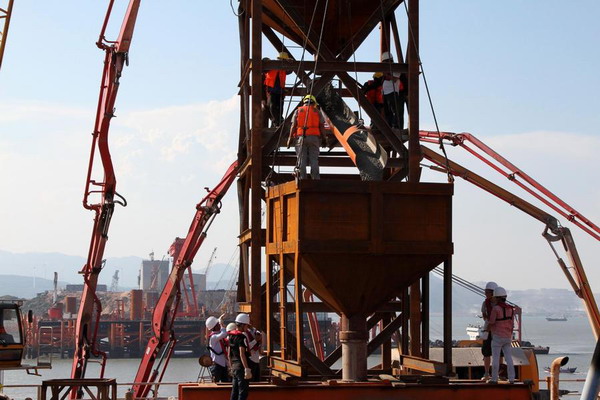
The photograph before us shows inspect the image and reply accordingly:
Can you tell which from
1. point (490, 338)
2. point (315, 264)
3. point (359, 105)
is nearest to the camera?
point (315, 264)

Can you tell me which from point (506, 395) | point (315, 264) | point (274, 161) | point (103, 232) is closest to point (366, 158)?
point (274, 161)

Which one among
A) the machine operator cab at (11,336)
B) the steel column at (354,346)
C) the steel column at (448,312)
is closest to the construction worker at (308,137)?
the steel column at (354,346)

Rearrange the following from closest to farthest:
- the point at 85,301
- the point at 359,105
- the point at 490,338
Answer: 1. the point at 490,338
2. the point at 359,105
3. the point at 85,301

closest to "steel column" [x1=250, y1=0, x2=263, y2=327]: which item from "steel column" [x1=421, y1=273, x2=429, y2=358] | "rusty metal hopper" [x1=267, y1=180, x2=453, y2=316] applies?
"rusty metal hopper" [x1=267, y1=180, x2=453, y2=316]

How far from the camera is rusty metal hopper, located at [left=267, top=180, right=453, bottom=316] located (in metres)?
18.5

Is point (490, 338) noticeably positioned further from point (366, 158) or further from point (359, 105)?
point (359, 105)

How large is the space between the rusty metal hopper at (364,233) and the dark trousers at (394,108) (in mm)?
5272

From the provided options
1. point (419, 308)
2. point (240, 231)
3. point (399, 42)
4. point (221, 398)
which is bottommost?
point (221, 398)

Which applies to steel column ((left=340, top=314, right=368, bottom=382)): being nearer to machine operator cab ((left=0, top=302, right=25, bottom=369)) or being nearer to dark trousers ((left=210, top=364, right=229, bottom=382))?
dark trousers ((left=210, top=364, right=229, bottom=382))

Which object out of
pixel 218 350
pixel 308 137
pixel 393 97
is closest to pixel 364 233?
pixel 308 137

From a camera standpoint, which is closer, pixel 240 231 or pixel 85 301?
pixel 240 231

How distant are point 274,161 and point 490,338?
604 centimetres

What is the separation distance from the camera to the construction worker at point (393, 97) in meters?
24.1

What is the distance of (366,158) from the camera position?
21406 mm
